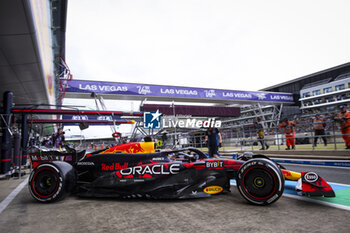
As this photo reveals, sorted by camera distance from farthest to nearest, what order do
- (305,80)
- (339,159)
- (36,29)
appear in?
(305,80), (339,159), (36,29)

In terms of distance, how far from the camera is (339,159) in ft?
22.9

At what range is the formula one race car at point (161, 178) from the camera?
111 inches

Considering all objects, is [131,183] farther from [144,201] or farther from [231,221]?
[231,221]

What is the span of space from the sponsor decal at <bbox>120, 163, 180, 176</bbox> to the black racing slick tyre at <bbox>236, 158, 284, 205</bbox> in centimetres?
95

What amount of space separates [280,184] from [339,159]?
5.92 m

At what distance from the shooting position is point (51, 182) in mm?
3443

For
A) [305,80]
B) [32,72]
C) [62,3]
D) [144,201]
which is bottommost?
[144,201]

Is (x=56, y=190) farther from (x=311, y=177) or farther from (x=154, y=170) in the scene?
(x=311, y=177)

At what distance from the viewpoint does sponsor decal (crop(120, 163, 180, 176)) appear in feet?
10.8

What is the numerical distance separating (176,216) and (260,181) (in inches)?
47.3

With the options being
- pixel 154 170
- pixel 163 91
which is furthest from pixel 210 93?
pixel 154 170

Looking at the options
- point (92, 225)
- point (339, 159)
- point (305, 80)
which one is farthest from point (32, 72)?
point (305, 80)

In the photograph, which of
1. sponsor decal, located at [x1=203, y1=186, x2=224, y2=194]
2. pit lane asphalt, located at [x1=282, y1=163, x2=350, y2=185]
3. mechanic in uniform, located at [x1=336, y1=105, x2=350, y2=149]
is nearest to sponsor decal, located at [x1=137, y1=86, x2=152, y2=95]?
mechanic in uniform, located at [x1=336, y1=105, x2=350, y2=149]

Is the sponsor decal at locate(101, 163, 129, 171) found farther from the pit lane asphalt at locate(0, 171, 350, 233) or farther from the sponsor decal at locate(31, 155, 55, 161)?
the sponsor decal at locate(31, 155, 55, 161)
